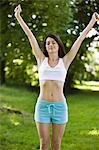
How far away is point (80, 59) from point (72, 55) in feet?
51.4

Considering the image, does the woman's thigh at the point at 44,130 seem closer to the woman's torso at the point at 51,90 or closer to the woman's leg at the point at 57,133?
the woman's leg at the point at 57,133

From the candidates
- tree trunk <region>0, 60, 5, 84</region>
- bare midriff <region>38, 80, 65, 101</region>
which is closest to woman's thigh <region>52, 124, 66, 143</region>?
bare midriff <region>38, 80, 65, 101</region>

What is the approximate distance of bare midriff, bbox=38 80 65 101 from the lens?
12.1 ft

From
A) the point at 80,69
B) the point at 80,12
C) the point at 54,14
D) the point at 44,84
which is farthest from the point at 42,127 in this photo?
the point at 80,69

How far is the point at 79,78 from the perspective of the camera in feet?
70.5

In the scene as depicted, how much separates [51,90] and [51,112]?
0.21m

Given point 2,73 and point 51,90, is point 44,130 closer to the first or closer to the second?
point 51,90

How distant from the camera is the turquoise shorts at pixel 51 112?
3.63 metres

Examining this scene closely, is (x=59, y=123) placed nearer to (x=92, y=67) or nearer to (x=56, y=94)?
(x=56, y=94)

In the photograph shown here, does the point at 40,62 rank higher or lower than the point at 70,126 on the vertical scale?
higher

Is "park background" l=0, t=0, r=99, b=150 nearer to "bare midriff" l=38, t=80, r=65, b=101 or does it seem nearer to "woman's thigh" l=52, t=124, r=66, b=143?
"woman's thigh" l=52, t=124, r=66, b=143

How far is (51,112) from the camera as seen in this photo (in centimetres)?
364

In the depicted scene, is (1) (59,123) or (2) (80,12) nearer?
(1) (59,123)

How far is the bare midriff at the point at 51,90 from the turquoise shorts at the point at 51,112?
0.14 ft
